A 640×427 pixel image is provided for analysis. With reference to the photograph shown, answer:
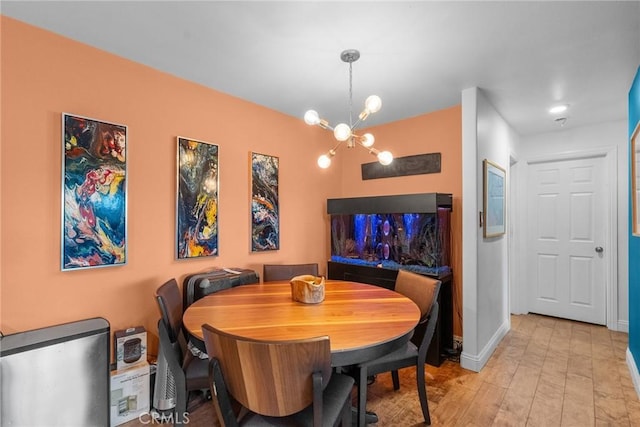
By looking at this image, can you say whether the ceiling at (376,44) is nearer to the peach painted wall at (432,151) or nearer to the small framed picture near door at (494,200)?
the peach painted wall at (432,151)

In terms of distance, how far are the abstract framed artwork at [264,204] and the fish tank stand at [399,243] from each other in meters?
0.70

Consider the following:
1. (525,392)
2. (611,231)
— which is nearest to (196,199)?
(525,392)

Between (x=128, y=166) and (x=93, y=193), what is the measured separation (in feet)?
0.95

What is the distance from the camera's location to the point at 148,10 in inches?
63.5

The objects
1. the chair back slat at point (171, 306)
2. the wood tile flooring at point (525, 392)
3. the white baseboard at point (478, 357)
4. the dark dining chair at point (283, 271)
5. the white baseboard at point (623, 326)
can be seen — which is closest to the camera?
the chair back slat at point (171, 306)

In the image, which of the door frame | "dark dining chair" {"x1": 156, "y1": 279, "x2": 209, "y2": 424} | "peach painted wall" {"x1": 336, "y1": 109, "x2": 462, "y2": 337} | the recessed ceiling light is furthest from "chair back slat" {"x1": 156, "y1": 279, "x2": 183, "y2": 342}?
the door frame

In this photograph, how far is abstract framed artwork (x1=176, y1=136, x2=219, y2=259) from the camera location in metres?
2.35

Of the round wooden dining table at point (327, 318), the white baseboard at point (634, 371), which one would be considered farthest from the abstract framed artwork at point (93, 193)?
the white baseboard at point (634, 371)

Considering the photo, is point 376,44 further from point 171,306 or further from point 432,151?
point 171,306

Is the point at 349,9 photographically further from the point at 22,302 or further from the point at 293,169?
the point at 22,302

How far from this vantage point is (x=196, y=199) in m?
2.44

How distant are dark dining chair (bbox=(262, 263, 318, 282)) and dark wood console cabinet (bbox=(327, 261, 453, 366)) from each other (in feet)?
1.96

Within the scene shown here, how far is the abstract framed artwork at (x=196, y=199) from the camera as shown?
2.35 metres

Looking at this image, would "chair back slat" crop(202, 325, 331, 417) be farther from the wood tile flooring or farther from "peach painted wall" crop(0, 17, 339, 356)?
"peach painted wall" crop(0, 17, 339, 356)
